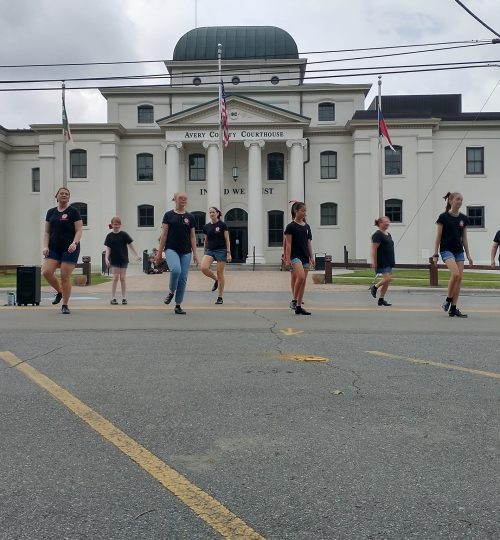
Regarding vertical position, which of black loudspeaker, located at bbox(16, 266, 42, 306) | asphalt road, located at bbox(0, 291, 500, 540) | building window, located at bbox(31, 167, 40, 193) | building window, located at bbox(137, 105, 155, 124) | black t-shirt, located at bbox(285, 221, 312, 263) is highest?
building window, located at bbox(137, 105, 155, 124)

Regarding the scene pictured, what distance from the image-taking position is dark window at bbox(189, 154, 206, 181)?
142ft

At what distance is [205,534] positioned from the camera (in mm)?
2609

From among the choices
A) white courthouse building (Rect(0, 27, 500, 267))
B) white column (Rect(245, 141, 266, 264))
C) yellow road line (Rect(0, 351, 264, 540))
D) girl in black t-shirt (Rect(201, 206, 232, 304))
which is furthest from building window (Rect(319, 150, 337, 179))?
yellow road line (Rect(0, 351, 264, 540))

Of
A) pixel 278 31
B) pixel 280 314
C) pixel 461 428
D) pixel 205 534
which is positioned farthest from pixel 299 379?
pixel 278 31

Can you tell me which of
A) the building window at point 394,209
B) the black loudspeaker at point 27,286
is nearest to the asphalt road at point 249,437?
the black loudspeaker at point 27,286

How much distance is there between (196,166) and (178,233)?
111 feet

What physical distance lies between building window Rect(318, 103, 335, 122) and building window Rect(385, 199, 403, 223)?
7.96m

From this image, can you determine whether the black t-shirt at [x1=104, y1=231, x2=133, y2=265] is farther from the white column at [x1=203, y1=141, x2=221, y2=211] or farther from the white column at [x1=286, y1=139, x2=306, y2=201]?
the white column at [x1=286, y1=139, x2=306, y2=201]

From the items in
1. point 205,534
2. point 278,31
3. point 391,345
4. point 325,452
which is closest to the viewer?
point 205,534

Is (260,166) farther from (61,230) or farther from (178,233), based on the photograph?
(61,230)

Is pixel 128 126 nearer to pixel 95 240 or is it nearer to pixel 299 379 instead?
pixel 95 240

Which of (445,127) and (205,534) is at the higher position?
(445,127)

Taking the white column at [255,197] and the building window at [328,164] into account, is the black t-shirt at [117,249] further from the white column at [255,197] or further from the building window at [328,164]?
the building window at [328,164]

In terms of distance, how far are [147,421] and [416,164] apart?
1586 inches
